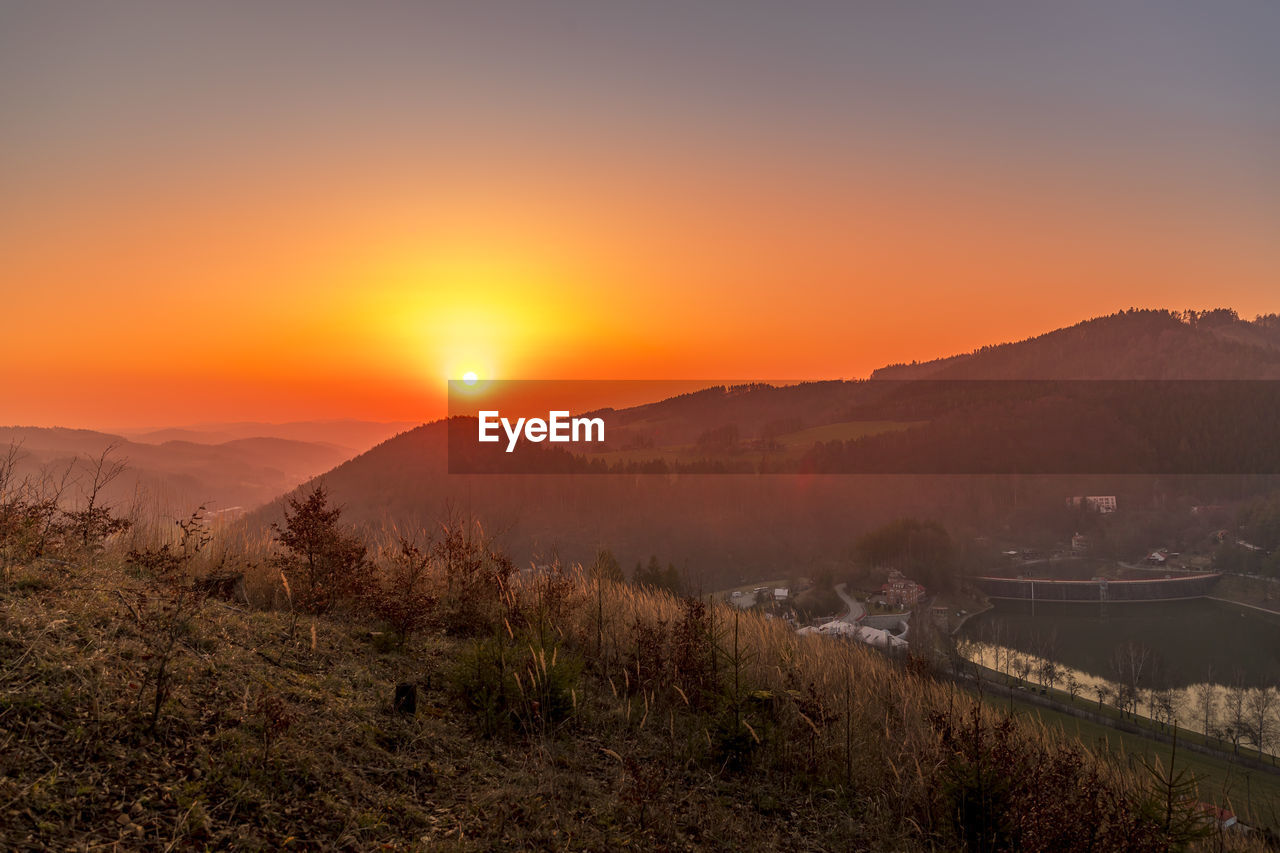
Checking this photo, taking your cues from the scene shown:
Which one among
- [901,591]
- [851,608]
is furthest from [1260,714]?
[901,591]

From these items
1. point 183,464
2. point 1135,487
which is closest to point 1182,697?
point 1135,487

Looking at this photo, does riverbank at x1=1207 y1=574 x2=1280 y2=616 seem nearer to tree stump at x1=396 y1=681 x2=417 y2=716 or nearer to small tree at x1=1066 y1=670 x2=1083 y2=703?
small tree at x1=1066 y1=670 x2=1083 y2=703

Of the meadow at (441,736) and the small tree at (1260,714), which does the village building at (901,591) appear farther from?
the meadow at (441,736)

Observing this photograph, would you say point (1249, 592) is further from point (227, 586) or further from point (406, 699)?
point (227, 586)

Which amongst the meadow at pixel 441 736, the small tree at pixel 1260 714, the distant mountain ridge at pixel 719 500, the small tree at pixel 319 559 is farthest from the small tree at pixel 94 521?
the distant mountain ridge at pixel 719 500

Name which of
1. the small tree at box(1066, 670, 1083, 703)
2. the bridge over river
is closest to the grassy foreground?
the small tree at box(1066, 670, 1083, 703)

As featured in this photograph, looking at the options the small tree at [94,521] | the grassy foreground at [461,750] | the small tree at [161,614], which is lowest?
the grassy foreground at [461,750]

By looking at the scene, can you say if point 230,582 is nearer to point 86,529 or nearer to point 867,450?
point 86,529
